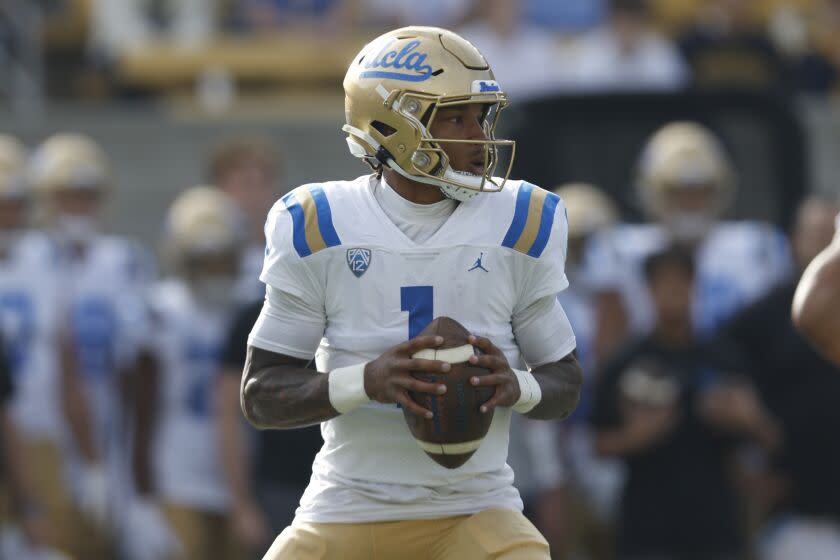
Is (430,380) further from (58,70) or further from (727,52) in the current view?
(58,70)

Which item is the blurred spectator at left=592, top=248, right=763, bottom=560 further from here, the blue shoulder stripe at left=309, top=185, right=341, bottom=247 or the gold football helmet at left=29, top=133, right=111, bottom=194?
the blue shoulder stripe at left=309, top=185, right=341, bottom=247

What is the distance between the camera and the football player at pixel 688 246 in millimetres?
7387

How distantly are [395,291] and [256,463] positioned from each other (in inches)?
121

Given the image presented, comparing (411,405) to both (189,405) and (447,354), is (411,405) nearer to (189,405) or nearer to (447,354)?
(447,354)

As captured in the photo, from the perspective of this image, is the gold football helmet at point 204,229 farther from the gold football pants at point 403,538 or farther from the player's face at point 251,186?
the gold football pants at point 403,538

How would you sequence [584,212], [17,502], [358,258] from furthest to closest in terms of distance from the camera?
[584,212] < [17,502] < [358,258]

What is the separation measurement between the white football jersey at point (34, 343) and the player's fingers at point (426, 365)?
417 cm

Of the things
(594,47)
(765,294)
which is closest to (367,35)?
(594,47)

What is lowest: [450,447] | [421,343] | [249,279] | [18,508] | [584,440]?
[18,508]

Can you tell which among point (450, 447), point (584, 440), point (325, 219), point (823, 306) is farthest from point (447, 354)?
point (584, 440)

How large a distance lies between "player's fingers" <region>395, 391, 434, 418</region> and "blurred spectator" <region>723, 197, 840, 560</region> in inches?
133

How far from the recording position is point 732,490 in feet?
21.3

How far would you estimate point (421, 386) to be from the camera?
351cm

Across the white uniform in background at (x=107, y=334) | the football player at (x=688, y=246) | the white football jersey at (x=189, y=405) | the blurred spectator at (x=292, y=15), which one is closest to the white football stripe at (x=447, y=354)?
the white football jersey at (x=189, y=405)
